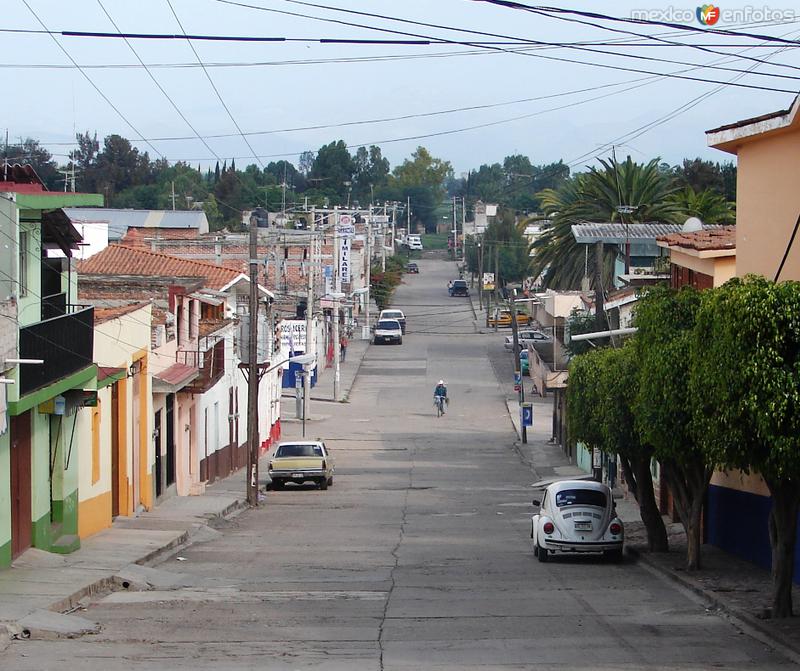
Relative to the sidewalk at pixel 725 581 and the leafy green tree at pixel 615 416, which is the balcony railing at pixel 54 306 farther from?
the sidewalk at pixel 725 581

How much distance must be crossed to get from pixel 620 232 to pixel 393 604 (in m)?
34.1

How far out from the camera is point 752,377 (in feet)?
45.7

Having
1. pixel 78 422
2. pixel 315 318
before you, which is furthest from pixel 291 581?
pixel 315 318

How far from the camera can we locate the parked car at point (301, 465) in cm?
4203

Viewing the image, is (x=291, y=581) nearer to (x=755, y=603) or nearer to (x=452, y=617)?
(x=452, y=617)

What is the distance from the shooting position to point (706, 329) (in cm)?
1545

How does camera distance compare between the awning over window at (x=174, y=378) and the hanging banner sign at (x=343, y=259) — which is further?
the hanging banner sign at (x=343, y=259)

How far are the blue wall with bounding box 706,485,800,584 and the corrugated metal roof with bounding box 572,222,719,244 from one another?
72.8ft

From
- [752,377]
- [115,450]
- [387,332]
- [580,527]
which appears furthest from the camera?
[387,332]

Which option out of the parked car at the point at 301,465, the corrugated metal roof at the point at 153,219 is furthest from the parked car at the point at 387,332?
the parked car at the point at 301,465

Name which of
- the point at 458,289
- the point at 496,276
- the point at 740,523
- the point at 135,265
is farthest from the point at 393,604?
the point at 458,289

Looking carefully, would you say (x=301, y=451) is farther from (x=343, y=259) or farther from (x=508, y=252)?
(x=508, y=252)

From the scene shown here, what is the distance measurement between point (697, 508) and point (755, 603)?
11.7 ft

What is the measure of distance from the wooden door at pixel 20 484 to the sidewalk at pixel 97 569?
293 mm
